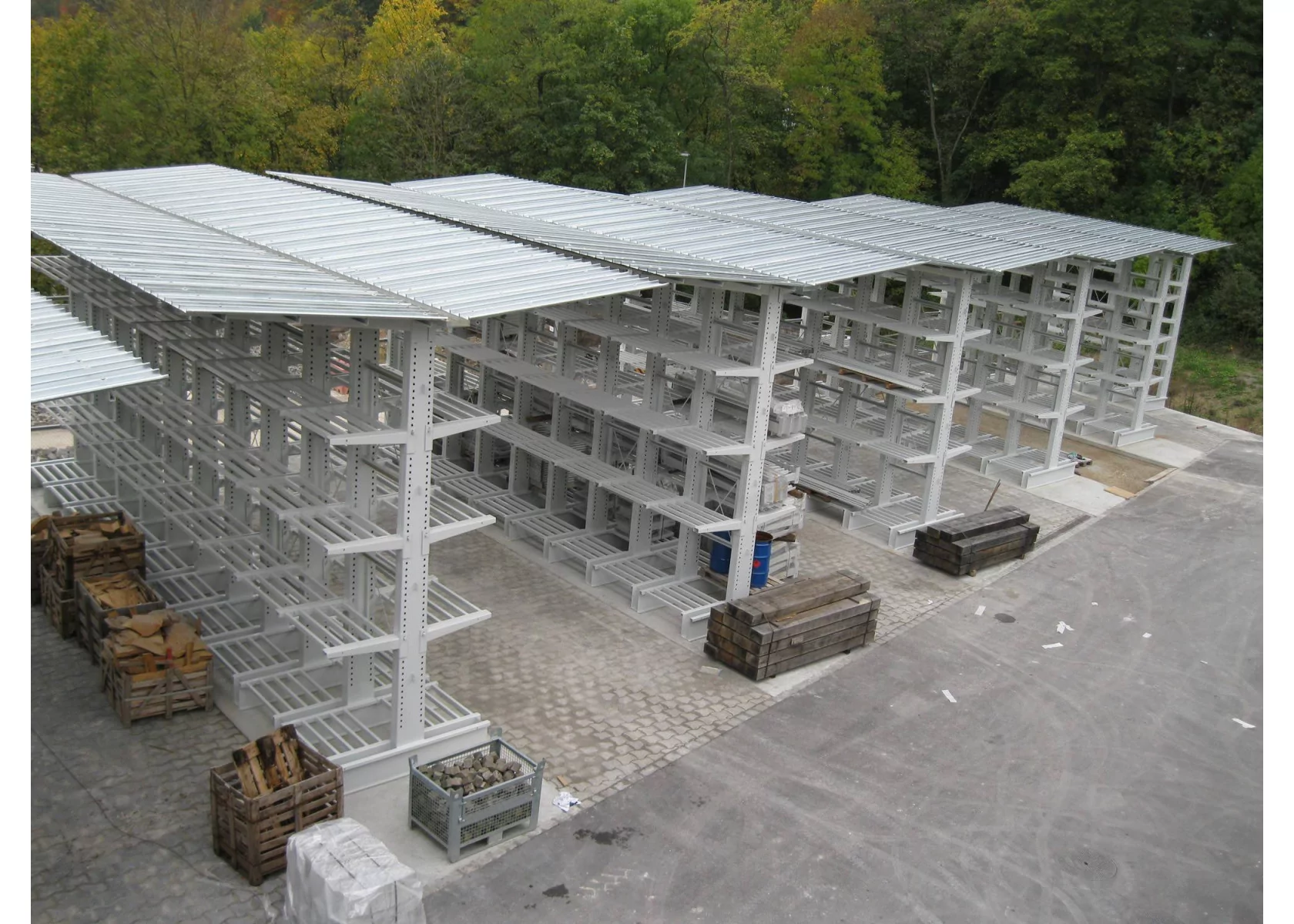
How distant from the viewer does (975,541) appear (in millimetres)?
→ 18719

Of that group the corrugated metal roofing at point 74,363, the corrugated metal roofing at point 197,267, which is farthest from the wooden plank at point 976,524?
the corrugated metal roofing at point 74,363

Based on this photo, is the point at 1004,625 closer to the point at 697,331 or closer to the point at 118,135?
the point at 697,331

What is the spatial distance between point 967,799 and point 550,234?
10.0 meters

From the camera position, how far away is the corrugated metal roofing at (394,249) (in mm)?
11922

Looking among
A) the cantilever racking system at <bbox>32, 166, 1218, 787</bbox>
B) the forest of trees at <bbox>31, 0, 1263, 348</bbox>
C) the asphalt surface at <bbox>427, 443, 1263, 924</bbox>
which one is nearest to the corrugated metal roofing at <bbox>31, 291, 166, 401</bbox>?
the cantilever racking system at <bbox>32, 166, 1218, 787</bbox>

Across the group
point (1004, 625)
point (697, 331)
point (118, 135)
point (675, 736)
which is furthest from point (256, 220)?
point (118, 135)

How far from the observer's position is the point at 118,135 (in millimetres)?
33156

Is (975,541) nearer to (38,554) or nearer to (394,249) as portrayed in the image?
(394,249)

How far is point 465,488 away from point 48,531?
668 cm

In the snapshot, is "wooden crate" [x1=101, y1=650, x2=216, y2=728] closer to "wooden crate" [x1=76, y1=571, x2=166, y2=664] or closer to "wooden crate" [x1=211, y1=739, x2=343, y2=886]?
"wooden crate" [x1=76, y1=571, x2=166, y2=664]

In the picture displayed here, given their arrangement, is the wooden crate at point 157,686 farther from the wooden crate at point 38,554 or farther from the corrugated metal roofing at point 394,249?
the corrugated metal roofing at point 394,249

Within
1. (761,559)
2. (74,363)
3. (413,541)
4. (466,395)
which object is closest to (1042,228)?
(761,559)

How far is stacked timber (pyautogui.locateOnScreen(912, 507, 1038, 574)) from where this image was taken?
60.7ft

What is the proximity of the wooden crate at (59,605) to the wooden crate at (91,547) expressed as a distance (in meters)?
0.08
